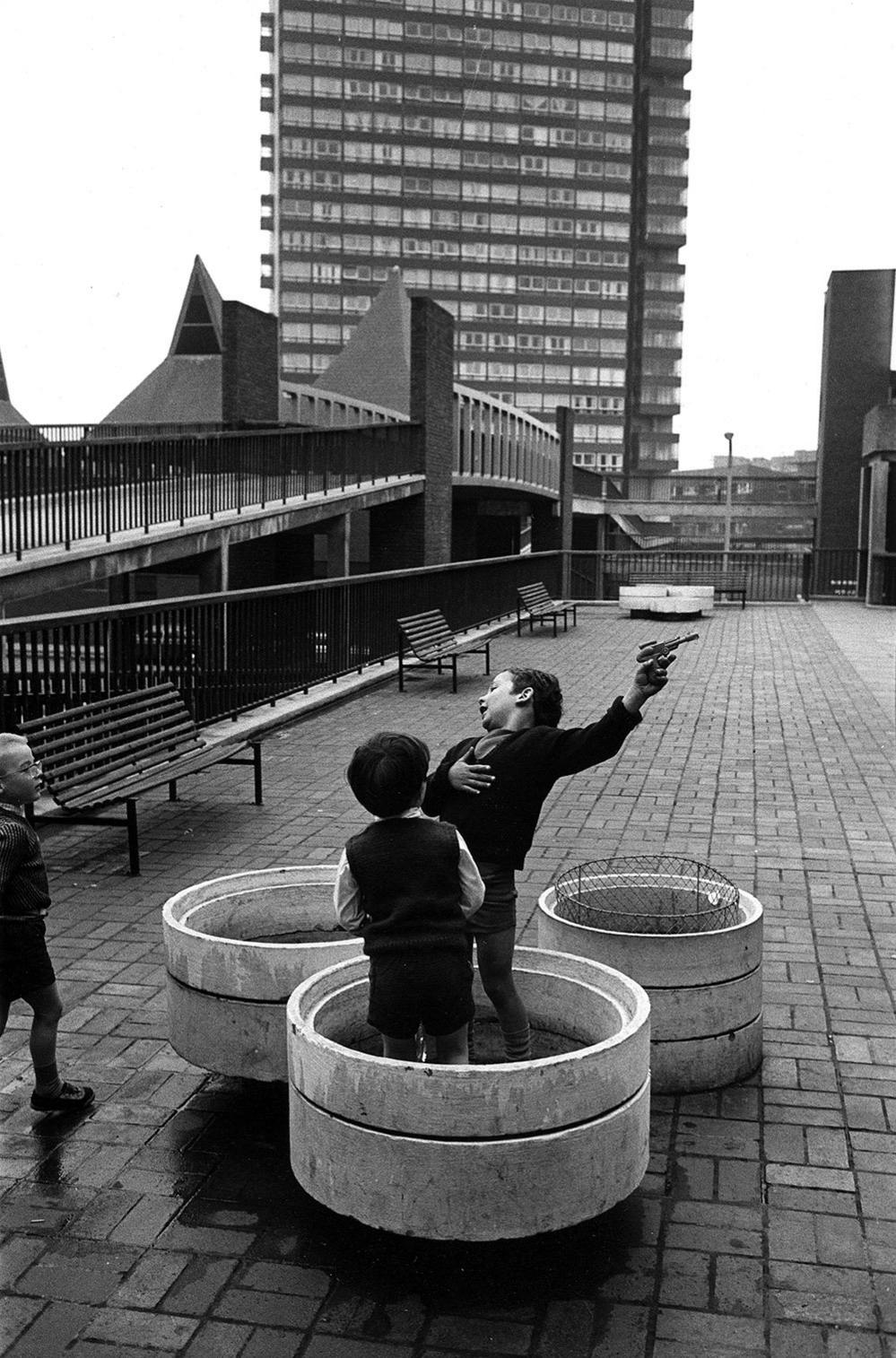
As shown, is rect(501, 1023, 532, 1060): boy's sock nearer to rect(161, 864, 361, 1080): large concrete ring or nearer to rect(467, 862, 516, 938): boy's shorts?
rect(467, 862, 516, 938): boy's shorts

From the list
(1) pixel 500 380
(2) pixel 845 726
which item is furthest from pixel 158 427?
(1) pixel 500 380

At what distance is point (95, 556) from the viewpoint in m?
15.0

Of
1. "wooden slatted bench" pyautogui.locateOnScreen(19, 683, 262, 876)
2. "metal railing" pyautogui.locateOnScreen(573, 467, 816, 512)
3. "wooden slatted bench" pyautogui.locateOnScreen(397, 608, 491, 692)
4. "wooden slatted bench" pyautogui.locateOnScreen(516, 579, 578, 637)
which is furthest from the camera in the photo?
"metal railing" pyautogui.locateOnScreen(573, 467, 816, 512)

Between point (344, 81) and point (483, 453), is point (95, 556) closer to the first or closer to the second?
point (483, 453)

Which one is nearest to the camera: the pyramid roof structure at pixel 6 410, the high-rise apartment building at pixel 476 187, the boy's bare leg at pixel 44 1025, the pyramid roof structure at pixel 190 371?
the boy's bare leg at pixel 44 1025

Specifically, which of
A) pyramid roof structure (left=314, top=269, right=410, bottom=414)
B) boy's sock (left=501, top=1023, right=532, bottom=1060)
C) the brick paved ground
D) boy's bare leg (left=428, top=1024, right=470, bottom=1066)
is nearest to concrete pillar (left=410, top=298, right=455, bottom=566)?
pyramid roof structure (left=314, top=269, right=410, bottom=414)

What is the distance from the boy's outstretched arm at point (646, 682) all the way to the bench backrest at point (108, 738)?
403 cm

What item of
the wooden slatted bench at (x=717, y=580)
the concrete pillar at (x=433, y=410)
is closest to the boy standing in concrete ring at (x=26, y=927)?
the concrete pillar at (x=433, y=410)

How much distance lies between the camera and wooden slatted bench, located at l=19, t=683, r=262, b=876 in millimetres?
7523

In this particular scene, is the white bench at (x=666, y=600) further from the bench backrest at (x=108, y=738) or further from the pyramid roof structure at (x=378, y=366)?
the bench backrest at (x=108, y=738)

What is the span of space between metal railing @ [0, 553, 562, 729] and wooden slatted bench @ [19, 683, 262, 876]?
0.42 meters

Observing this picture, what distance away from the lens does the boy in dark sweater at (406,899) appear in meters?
3.57

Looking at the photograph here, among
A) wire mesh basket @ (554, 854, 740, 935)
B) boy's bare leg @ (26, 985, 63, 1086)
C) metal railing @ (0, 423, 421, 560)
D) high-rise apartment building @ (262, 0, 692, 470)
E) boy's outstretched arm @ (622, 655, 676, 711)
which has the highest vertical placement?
high-rise apartment building @ (262, 0, 692, 470)

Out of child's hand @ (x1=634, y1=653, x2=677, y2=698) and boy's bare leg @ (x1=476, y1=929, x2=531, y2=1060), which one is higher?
child's hand @ (x1=634, y1=653, x2=677, y2=698)
